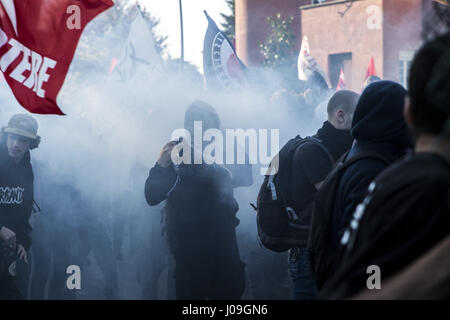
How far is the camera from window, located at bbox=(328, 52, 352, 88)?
68.4 ft

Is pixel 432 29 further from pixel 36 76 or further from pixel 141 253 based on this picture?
pixel 141 253

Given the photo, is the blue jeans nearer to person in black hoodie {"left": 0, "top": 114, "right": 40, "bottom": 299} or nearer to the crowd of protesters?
the crowd of protesters

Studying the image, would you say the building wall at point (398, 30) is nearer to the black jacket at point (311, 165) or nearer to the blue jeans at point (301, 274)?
the black jacket at point (311, 165)

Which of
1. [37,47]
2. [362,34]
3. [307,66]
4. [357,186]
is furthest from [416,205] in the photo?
[362,34]

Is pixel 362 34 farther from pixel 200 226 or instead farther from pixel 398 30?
pixel 200 226

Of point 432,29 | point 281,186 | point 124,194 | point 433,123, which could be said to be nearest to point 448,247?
point 433,123

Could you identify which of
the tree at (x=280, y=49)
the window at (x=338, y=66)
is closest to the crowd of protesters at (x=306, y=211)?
the tree at (x=280, y=49)

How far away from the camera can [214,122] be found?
16.2ft

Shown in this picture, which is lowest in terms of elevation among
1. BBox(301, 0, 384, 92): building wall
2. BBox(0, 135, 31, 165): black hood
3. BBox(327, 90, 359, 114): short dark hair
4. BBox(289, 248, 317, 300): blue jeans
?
BBox(289, 248, 317, 300): blue jeans

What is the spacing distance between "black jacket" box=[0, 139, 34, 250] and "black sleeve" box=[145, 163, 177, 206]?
42.6 inches

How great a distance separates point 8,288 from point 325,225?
314 centimetres

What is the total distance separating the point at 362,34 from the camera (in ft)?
66.4

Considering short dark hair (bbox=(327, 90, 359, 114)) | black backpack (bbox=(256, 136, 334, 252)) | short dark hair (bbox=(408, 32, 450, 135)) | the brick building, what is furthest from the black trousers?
the brick building

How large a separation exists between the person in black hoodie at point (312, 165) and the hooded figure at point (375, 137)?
1.18 metres
